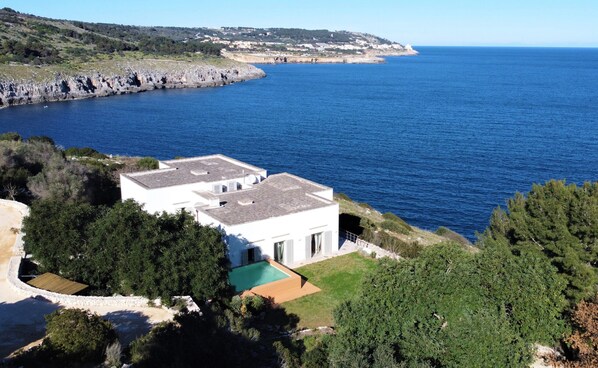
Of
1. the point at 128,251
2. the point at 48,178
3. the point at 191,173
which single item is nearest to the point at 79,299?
the point at 128,251

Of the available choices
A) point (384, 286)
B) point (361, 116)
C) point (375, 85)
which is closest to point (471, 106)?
point (361, 116)

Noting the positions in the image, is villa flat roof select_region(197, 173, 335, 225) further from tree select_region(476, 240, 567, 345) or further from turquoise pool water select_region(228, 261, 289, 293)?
tree select_region(476, 240, 567, 345)

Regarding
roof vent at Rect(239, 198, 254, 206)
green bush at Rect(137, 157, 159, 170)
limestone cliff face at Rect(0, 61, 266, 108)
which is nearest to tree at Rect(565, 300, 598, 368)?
roof vent at Rect(239, 198, 254, 206)

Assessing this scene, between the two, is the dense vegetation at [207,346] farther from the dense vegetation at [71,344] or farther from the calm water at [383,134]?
the calm water at [383,134]

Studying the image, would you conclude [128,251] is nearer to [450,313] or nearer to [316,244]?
[316,244]

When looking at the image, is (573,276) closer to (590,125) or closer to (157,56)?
(590,125)
